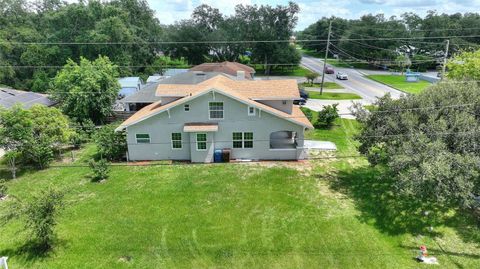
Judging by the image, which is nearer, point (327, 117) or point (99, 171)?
point (99, 171)

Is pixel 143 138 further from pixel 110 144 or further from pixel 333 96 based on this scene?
pixel 333 96

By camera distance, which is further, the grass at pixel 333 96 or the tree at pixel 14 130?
the grass at pixel 333 96

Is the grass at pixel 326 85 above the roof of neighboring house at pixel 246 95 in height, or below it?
below

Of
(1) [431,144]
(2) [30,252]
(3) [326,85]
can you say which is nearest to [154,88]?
(2) [30,252]

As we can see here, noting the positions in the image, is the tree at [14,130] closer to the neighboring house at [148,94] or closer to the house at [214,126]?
the house at [214,126]

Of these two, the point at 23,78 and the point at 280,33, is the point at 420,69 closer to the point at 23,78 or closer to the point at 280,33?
the point at 280,33

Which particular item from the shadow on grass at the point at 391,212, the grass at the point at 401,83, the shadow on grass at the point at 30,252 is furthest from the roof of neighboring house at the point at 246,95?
the grass at the point at 401,83

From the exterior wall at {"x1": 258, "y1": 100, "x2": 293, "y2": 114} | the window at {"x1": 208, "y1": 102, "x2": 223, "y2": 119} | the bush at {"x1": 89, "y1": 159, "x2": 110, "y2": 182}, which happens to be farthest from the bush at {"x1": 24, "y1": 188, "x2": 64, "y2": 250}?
the exterior wall at {"x1": 258, "y1": 100, "x2": 293, "y2": 114}
